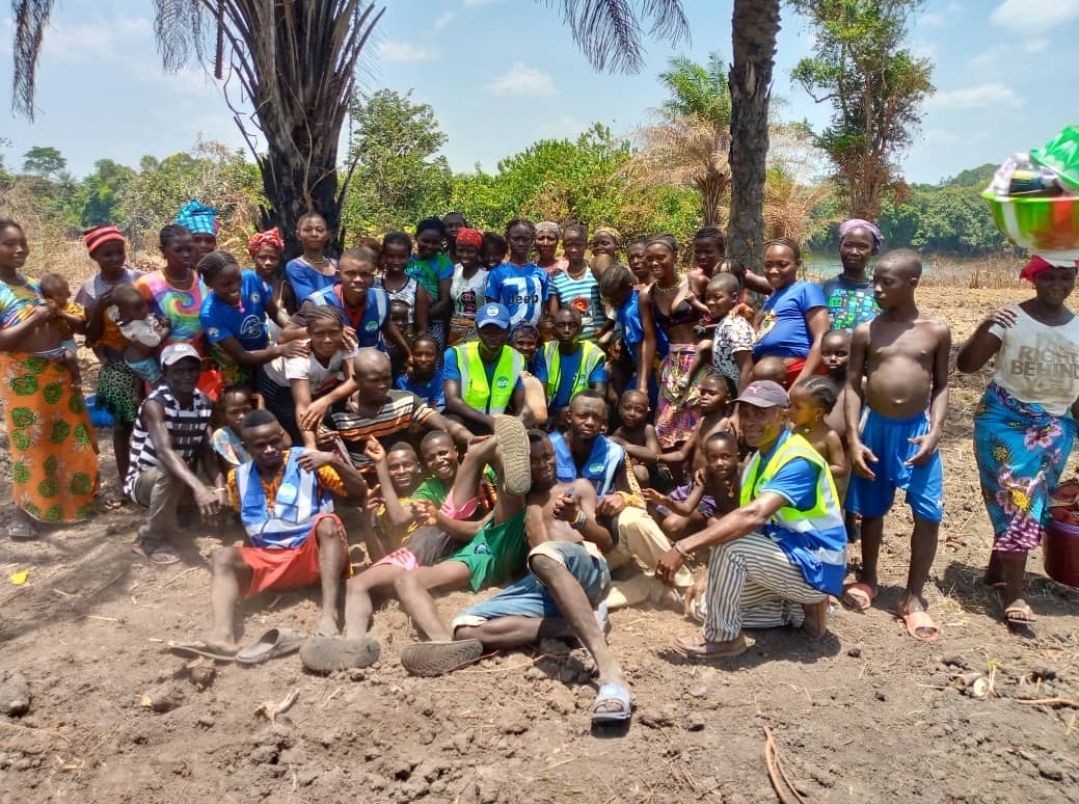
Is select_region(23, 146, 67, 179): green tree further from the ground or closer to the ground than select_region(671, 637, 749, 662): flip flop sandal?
further from the ground

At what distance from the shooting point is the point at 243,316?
16.1ft

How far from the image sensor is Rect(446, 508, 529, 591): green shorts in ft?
13.3

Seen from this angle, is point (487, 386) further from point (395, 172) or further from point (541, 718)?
point (395, 172)

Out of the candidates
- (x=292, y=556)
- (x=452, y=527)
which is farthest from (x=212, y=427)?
(x=452, y=527)

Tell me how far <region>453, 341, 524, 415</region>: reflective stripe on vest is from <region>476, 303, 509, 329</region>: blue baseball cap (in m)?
0.19

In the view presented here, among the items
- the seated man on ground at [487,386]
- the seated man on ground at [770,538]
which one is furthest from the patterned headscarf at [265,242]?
the seated man on ground at [770,538]

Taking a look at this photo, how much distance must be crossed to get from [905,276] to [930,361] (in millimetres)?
447

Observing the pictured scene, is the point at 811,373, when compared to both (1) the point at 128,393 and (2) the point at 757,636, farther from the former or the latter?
(1) the point at 128,393

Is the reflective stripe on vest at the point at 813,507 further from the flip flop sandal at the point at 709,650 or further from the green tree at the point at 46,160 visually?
the green tree at the point at 46,160

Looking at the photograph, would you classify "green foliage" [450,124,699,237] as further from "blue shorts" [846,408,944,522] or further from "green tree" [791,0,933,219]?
"blue shorts" [846,408,944,522]

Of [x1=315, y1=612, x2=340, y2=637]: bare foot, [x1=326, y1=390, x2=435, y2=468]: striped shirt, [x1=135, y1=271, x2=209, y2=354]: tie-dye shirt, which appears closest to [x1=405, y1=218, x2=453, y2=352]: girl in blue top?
[x1=326, y1=390, x2=435, y2=468]: striped shirt

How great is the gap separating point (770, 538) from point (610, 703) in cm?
106

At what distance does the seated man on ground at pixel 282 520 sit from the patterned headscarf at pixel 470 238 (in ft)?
7.12

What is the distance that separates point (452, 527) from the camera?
160 inches
